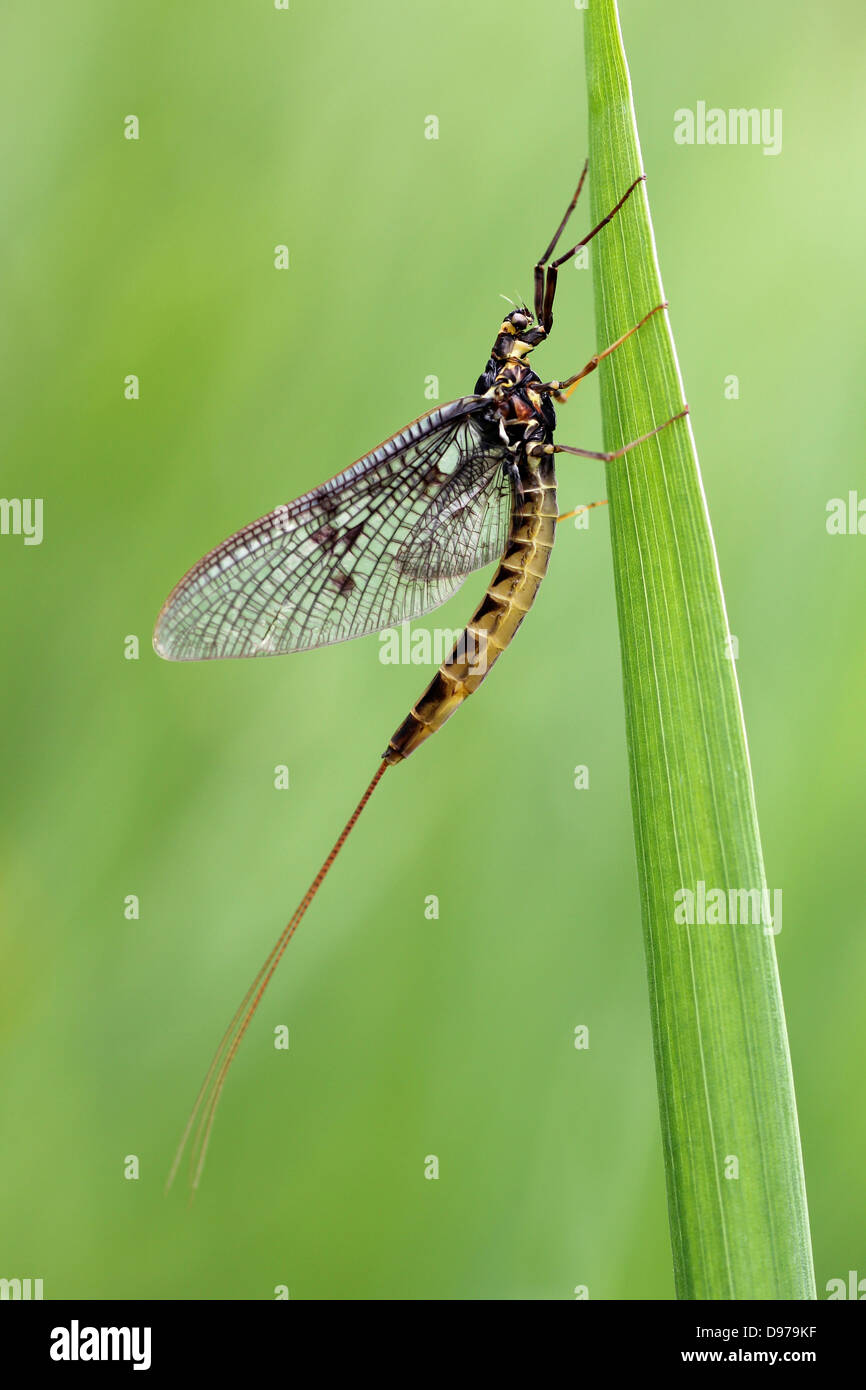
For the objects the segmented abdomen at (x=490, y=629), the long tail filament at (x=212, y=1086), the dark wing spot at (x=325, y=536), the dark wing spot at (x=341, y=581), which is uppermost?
the dark wing spot at (x=325, y=536)

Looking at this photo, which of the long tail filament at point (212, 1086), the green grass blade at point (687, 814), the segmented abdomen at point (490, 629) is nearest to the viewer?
the green grass blade at point (687, 814)

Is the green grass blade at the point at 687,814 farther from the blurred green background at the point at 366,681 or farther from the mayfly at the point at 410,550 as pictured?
the blurred green background at the point at 366,681

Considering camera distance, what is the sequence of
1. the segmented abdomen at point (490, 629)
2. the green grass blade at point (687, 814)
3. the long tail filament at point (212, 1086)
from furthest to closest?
the long tail filament at point (212, 1086) → the segmented abdomen at point (490, 629) → the green grass blade at point (687, 814)

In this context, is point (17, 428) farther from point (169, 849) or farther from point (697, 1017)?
point (697, 1017)

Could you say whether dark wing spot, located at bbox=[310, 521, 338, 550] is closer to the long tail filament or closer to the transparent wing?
the transparent wing

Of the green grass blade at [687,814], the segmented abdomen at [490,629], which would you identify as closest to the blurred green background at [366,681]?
the segmented abdomen at [490,629]

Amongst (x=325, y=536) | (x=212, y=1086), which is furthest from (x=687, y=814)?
(x=212, y=1086)

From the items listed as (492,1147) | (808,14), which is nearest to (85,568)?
(492,1147)

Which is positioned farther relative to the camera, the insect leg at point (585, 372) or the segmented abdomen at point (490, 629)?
the segmented abdomen at point (490, 629)
